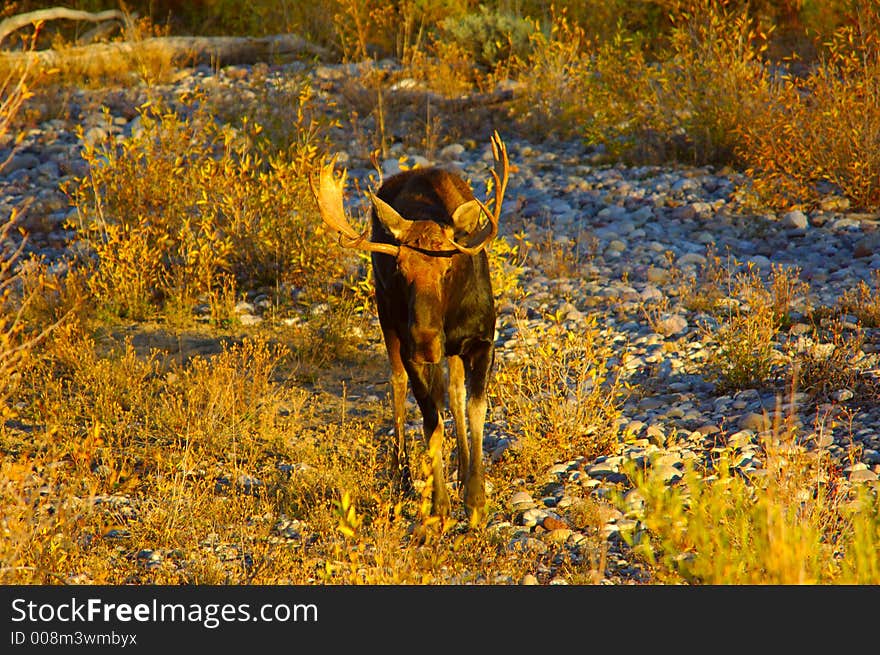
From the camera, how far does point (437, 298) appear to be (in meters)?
5.99

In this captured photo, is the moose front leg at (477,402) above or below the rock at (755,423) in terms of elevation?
above

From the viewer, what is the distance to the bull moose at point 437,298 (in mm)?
6020

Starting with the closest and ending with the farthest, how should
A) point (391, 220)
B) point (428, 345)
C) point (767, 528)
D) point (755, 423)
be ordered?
1. point (767, 528)
2. point (428, 345)
3. point (391, 220)
4. point (755, 423)

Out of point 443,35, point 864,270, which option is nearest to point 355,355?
point 864,270

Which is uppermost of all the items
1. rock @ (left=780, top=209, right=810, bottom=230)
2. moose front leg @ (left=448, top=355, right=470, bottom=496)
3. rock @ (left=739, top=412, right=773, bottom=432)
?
moose front leg @ (left=448, top=355, right=470, bottom=496)

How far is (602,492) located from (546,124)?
30.5 ft

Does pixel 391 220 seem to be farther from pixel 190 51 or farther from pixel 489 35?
pixel 190 51

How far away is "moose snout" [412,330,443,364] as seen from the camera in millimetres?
5891

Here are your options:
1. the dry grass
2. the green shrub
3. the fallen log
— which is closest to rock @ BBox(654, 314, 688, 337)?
the dry grass

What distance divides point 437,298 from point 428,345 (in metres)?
0.29

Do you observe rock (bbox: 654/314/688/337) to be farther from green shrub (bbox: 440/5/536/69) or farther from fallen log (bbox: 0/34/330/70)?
fallen log (bbox: 0/34/330/70)

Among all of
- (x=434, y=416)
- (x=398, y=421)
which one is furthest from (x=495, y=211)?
(x=398, y=421)

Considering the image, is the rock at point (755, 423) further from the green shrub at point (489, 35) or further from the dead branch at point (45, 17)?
the green shrub at point (489, 35)

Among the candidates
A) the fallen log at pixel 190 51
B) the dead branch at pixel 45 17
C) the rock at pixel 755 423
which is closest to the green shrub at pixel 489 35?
the fallen log at pixel 190 51
